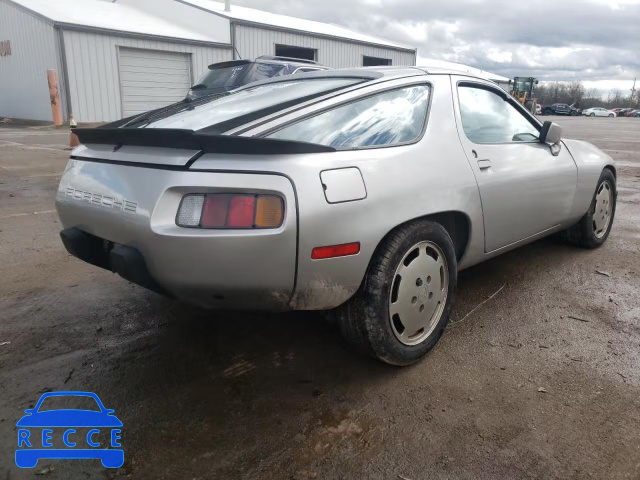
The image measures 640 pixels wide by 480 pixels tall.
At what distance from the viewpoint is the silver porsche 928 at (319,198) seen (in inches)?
77.9

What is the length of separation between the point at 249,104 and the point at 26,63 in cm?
1936

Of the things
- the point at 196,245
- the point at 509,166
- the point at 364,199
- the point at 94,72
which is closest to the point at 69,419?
the point at 196,245

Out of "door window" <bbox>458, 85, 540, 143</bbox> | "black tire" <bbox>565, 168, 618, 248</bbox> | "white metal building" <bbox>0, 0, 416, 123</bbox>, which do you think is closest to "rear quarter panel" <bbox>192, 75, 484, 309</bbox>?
"door window" <bbox>458, 85, 540, 143</bbox>

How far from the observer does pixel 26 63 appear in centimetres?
1816

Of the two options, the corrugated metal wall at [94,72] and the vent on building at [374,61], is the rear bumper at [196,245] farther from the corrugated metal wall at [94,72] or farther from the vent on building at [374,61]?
the vent on building at [374,61]

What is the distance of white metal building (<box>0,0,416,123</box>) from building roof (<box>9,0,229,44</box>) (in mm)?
41

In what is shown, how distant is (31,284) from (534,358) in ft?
10.9

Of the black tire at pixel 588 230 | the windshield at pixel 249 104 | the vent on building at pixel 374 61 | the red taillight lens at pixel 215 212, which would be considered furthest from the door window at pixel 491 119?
the vent on building at pixel 374 61

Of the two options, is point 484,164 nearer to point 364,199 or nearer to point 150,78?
point 364,199

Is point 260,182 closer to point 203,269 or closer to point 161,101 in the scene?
Answer: point 203,269

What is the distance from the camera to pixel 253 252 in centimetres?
195

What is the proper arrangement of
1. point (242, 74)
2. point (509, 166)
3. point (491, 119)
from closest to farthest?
1. point (509, 166)
2. point (491, 119)
3. point (242, 74)

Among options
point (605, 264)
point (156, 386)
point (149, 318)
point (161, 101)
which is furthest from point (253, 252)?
point (161, 101)

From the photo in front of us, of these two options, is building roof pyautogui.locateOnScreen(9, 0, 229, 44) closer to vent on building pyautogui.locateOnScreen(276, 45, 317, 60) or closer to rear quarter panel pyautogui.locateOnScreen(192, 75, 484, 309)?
vent on building pyautogui.locateOnScreen(276, 45, 317, 60)
